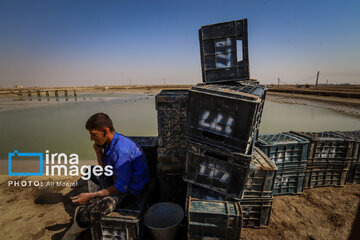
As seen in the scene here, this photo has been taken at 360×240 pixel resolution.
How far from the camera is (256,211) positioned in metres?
3.22

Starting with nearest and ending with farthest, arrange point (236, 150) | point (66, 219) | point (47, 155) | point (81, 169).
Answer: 1. point (236, 150)
2. point (66, 219)
3. point (81, 169)
4. point (47, 155)

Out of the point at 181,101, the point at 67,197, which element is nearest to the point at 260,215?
the point at 181,101

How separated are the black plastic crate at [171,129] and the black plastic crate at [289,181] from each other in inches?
104

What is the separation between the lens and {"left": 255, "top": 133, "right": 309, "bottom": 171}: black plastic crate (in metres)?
3.95

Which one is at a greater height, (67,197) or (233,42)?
(233,42)

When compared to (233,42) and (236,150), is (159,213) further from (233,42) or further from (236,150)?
(233,42)

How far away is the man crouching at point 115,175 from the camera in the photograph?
2498 mm

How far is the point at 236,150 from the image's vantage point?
246 centimetres

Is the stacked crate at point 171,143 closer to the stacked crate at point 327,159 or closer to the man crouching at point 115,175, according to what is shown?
the man crouching at point 115,175

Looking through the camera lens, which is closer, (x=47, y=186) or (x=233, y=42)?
(x=233, y=42)

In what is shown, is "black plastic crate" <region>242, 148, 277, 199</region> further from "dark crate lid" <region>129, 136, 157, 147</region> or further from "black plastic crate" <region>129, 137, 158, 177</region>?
"dark crate lid" <region>129, 136, 157, 147</region>

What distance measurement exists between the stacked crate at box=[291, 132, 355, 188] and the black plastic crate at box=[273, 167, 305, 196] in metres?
0.26

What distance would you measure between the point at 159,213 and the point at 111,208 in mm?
906

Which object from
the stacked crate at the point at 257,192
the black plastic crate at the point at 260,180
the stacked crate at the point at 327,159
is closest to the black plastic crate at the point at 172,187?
the stacked crate at the point at 257,192
